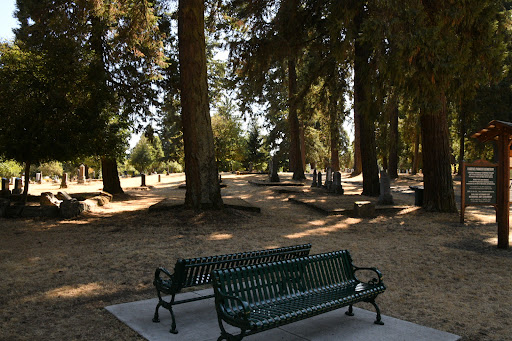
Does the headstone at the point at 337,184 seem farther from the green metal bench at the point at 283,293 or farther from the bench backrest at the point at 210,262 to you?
the green metal bench at the point at 283,293

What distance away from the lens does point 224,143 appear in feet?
151

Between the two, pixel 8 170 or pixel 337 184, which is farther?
pixel 8 170

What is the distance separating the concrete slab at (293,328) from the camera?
4332 millimetres

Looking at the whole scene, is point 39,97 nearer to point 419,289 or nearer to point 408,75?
point 408,75

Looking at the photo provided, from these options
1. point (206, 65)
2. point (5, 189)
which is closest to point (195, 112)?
point (206, 65)

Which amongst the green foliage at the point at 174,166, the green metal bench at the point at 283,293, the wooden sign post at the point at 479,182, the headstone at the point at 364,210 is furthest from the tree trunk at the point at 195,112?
the green foliage at the point at 174,166

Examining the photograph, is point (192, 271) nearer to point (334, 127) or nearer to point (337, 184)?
point (337, 184)

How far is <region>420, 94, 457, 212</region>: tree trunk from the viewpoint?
46.8 feet

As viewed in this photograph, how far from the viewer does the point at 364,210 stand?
1423 centimetres

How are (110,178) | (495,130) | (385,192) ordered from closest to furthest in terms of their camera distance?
(495,130) < (385,192) < (110,178)

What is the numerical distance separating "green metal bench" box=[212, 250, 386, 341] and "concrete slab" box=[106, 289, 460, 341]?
7.7 inches

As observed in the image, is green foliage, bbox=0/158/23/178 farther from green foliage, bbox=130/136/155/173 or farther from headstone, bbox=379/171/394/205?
headstone, bbox=379/171/394/205

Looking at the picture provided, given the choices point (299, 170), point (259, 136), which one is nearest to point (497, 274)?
point (299, 170)

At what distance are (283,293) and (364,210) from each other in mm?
10155
